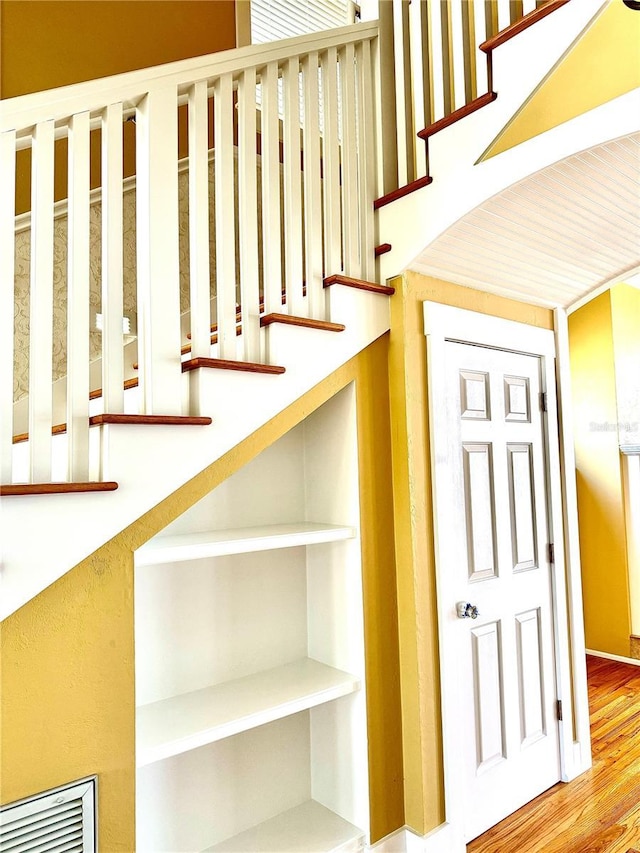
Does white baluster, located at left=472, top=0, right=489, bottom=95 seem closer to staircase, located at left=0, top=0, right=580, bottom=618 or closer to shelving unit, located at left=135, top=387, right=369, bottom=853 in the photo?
staircase, located at left=0, top=0, right=580, bottom=618

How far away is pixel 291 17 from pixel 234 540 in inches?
131

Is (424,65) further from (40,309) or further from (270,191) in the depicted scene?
(40,309)

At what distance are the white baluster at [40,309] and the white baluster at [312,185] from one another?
0.89 m

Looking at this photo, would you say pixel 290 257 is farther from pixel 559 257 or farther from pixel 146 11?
pixel 146 11

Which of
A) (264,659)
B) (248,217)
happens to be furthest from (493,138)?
(264,659)

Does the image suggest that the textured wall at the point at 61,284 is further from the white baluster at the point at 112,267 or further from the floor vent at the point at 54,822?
the floor vent at the point at 54,822

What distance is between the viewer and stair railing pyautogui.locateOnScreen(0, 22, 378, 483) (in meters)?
1.44

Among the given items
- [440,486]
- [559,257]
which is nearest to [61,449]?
[440,486]

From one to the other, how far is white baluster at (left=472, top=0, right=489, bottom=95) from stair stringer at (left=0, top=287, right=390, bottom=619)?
2.83ft

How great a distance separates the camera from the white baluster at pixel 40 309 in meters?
1.43

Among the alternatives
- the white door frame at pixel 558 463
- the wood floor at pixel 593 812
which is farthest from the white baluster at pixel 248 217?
the wood floor at pixel 593 812

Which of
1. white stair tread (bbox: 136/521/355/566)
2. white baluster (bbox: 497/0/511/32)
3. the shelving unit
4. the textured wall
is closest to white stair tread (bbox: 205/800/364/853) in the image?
the shelving unit

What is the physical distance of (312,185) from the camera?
209 cm

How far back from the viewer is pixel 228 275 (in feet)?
6.03
